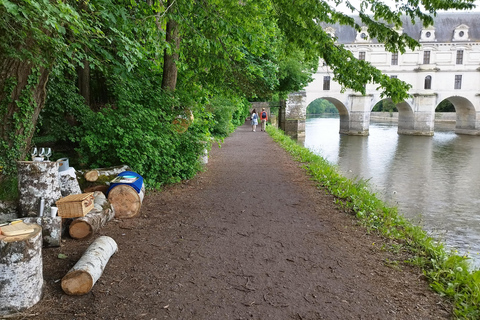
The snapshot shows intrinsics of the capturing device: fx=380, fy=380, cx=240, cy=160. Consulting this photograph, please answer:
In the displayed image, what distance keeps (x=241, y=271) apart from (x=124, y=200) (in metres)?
2.31

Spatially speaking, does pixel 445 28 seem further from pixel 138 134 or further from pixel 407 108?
pixel 138 134

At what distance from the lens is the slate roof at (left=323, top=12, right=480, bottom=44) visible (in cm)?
4169

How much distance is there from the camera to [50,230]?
4.14 meters

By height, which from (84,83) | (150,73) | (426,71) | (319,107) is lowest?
(84,83)

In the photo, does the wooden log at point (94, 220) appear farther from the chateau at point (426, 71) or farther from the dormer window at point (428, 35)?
the dormer window at point (428, 35)

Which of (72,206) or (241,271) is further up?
→ (72,206)

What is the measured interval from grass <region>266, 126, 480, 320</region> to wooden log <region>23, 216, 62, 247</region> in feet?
12.9

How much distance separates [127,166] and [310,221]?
10.2 ft

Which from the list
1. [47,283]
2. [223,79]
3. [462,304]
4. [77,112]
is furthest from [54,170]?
[223,79]

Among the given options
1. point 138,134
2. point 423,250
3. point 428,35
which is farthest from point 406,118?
point 138,134

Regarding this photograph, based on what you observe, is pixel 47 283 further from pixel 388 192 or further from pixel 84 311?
pixel 388 192

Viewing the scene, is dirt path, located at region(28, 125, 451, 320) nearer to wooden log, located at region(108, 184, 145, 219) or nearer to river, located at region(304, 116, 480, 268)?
wooden log, located at region(108, 184, 145, 219)

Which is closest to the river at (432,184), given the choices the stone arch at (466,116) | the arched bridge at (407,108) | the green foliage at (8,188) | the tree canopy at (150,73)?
the tree canopy at (150,73)

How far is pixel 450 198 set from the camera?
11867mm
